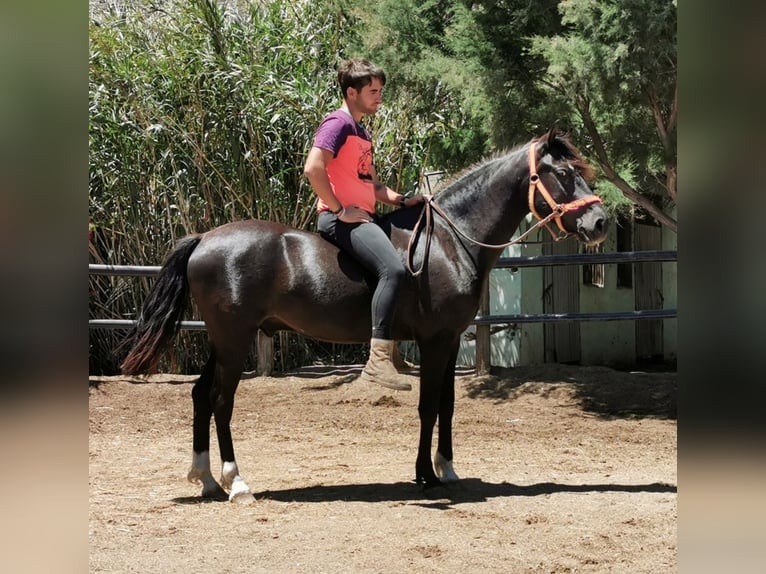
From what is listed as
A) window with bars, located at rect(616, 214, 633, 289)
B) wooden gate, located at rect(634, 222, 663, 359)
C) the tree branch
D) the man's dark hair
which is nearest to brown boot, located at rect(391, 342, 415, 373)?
the tree branch

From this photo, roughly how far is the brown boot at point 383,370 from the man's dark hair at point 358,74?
62.7 inches

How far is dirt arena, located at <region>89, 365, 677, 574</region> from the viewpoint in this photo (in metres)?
4.05

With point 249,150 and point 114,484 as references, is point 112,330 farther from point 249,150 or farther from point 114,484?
point 114,484

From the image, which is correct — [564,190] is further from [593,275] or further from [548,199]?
[593,275]

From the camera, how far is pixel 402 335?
555 cm

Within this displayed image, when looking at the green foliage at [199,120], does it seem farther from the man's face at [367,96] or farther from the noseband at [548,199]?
the noseband at [548,199]

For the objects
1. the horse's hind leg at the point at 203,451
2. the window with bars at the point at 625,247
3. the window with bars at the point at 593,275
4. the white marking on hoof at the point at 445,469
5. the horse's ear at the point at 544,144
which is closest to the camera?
the horse's hind leg at the point at 203,451

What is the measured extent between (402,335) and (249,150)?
5.44 m

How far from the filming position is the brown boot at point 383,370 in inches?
191

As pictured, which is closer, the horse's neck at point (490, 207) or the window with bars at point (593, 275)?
the horse's neck at point (490, 207)

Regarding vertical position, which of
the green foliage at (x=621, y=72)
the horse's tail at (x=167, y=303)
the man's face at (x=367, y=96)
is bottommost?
the horse's tail at (x=167, y=303)

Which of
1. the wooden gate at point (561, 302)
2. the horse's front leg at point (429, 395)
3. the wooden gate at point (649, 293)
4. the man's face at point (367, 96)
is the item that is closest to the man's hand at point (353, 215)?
the man's face at point (367, 96)

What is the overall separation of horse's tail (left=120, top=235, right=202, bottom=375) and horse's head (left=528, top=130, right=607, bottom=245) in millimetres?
2197

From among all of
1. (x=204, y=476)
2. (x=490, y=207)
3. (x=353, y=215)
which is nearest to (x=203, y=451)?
(x=204, y=476)
